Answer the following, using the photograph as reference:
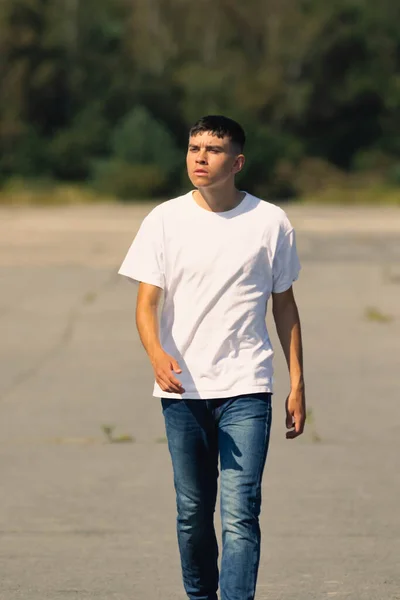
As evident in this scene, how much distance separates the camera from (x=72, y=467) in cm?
847

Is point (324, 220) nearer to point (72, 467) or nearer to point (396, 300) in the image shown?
point (396, 300)

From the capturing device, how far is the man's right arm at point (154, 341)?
466 cm

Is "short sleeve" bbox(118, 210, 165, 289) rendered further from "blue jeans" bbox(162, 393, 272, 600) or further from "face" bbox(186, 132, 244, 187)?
"blue jeans" bbox(162, 393, 272, 600)

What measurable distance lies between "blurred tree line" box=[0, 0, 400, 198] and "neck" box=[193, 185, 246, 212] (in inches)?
2027

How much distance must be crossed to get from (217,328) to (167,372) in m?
0.26

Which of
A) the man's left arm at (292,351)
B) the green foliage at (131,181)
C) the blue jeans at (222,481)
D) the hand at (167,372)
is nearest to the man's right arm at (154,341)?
the hand at (167,372)

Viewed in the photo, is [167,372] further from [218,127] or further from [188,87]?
[188,87]

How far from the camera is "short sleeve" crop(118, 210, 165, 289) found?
480 cm

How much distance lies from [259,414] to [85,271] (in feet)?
65.1

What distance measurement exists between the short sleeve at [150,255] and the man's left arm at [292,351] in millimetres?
409

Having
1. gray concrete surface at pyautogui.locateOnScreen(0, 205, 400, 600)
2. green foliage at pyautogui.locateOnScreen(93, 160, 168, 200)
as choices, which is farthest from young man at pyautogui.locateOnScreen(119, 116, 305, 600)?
green foliage at pyautogui.locateOnScreen(93, 160, 168, 200)

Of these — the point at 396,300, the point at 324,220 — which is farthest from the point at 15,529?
the point at 324,220

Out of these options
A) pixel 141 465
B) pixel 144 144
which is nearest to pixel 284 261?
pixel 141 465

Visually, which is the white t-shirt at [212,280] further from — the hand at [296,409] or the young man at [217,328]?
the hand at [296,409]
